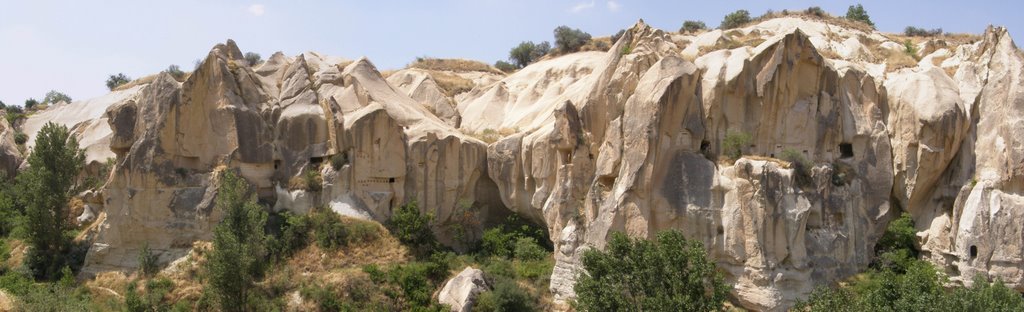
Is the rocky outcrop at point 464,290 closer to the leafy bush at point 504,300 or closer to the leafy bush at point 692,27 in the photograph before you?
the leafy bush at point 504,300

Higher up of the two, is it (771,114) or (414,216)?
(771,114)

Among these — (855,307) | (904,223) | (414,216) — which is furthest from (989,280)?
(414,216)

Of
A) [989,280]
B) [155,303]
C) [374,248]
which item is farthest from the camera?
[374,248]

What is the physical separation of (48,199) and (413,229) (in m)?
12.3

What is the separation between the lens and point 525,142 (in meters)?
26.9

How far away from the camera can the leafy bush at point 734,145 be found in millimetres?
23406

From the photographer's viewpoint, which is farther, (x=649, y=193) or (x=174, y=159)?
(x=174, y=159)

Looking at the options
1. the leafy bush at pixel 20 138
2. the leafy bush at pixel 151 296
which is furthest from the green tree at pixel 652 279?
the leafy bush at pixel 20 138

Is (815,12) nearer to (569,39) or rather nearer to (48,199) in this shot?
(569,39)

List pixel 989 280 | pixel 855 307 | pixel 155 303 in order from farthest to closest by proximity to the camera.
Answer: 1. pixel 155 303
2. pixel 989 280
3. pixel 855 307

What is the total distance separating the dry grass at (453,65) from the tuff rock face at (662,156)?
1397 cm

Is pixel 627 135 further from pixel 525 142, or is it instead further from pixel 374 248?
pixel 374 248

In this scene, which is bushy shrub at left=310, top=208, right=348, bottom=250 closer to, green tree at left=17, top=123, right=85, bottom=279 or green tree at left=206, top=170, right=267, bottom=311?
green tree at left=206, top=170, right=267, bottom=311

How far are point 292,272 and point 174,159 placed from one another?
5611 millimetres
